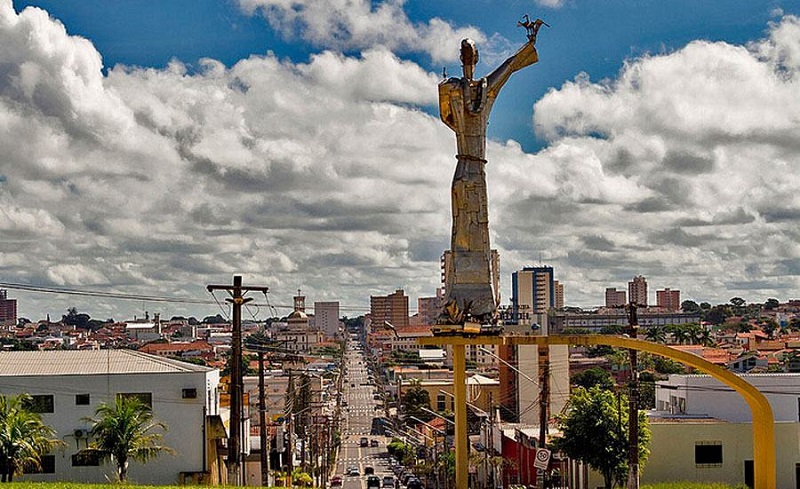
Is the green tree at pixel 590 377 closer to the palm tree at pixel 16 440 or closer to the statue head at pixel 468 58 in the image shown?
the palm tree at pixel 16 440

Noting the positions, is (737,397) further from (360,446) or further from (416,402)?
(360,446)

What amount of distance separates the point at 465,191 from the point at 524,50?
321 centimetres

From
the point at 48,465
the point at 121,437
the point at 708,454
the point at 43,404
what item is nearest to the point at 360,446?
the point at 43,404

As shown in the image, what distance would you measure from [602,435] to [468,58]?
22549mm

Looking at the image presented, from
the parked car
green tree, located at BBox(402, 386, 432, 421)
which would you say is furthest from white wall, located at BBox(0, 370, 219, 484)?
green tree, located at BBox(402, 386, 432, 421)

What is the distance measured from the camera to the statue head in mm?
22312

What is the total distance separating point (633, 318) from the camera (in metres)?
33.7

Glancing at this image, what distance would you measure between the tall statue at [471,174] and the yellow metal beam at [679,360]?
0.88 meters

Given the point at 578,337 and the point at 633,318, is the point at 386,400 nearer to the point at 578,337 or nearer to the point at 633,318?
the point at 633,318

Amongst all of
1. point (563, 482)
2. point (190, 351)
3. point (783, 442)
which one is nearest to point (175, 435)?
point (563, 482)

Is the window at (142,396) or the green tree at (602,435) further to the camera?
the window at (142,396)

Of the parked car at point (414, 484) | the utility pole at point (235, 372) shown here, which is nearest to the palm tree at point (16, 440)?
the utility pole at point (235, 372)

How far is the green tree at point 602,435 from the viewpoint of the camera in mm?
40688

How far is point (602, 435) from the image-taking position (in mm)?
40875
